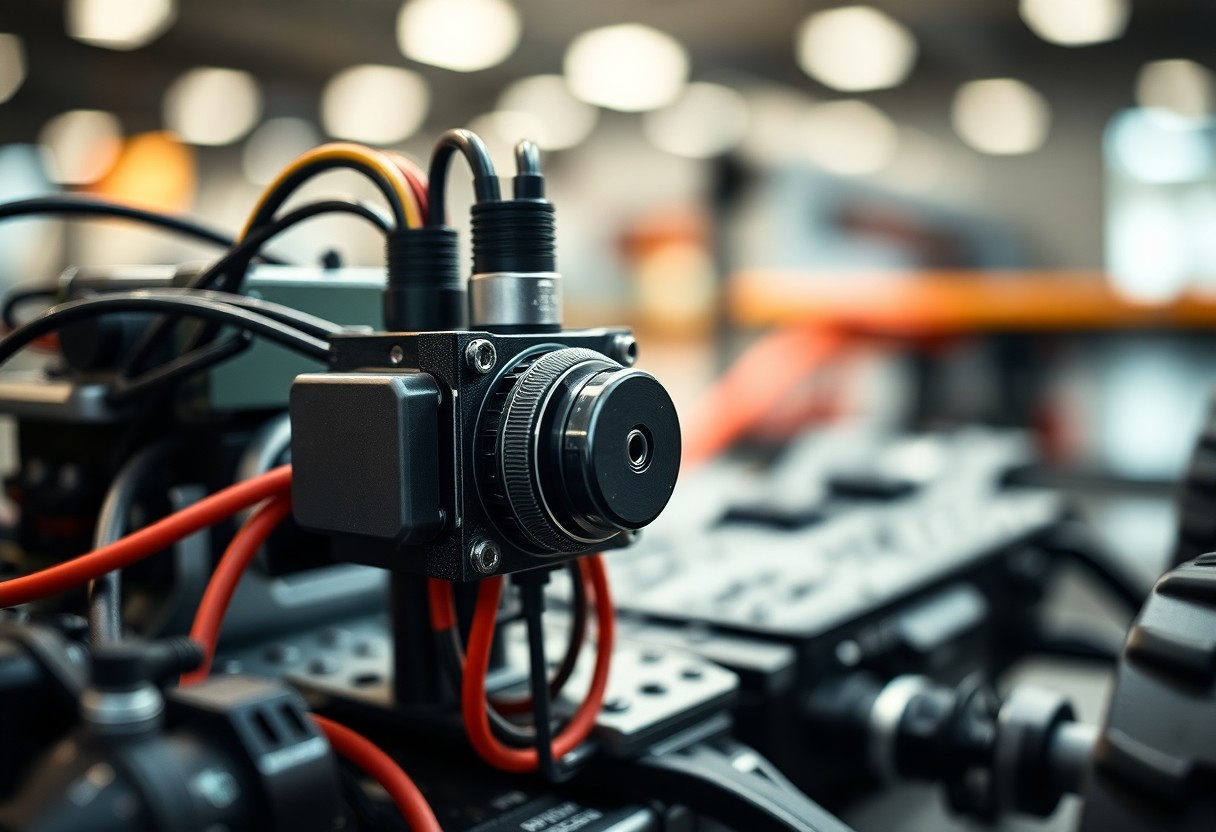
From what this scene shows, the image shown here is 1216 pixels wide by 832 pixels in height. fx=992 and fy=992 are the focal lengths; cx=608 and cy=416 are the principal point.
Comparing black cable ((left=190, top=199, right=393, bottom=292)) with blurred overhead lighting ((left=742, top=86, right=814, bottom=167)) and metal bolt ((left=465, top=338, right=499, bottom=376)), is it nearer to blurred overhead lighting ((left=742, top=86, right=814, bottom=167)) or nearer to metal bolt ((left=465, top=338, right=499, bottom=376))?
metal bolt ((left=465, top=338, right=499, bottom=376))

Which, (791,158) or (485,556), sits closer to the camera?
(485,556)

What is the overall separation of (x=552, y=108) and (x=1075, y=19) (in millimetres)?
3857

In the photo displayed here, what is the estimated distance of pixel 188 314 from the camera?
0.39m

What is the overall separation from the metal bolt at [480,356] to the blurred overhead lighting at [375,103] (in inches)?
237

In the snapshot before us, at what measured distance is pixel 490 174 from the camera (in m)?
0.36

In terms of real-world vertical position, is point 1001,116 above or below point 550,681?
above

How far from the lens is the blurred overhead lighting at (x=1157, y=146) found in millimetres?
6316

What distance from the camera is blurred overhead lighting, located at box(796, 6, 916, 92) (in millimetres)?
5141

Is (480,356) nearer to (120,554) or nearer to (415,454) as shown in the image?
(415,454)

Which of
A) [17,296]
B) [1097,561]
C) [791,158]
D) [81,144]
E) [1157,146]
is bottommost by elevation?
[1097,561]

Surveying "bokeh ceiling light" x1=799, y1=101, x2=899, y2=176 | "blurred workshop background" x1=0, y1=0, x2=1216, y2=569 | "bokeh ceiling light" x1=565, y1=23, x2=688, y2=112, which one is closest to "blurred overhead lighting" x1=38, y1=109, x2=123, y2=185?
"blurred workshop background" x1=0, y1=0, x2=1216, y2=569

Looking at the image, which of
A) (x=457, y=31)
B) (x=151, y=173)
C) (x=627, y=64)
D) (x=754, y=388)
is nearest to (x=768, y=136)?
(x=754, y=388)

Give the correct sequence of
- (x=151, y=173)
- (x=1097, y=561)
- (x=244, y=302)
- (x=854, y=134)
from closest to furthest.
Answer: (x=244, y=302) < (x=1097, y=561) < (x=151, y=173) < (x=854, y=134)

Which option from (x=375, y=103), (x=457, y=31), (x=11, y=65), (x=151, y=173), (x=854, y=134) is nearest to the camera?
(x=457, y=31)
